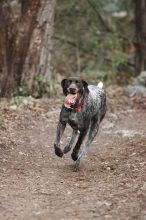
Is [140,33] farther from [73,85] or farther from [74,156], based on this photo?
[73,85]

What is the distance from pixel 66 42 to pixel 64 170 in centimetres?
1197

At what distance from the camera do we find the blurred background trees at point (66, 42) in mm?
12500

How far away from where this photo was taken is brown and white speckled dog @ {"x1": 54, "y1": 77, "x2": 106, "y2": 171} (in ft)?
24.8

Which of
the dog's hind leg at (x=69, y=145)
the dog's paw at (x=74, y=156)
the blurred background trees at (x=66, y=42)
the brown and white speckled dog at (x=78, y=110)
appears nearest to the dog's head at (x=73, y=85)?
the brown and white speckled dog at (x=78, y=110)

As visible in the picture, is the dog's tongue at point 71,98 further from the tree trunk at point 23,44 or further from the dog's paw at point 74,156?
the tree trunk at point 23,44

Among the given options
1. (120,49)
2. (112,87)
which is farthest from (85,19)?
(112,87)

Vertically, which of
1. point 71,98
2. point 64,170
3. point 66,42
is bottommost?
point 64,170

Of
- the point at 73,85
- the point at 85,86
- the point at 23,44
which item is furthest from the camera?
the point at 23,44

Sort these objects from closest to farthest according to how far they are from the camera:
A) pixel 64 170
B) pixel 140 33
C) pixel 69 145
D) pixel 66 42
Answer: pixel 64 170
pixel 69 145
pixel 140 33
pixel 66 42

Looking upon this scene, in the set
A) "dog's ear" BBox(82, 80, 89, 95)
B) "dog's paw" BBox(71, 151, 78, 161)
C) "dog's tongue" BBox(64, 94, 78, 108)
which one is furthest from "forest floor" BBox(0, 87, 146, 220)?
"dog's ear" BBox(82, 80, 89, 95)

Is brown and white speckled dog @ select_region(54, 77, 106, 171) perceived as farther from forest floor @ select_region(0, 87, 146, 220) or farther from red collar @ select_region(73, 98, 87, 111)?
forest floor @ select_region(0, 87, 146, 220)

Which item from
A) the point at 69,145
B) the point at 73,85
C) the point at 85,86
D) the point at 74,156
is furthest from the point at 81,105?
the point at 74,156

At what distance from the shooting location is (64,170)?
7887mm

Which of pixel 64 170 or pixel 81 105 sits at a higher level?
pixel 81 105
